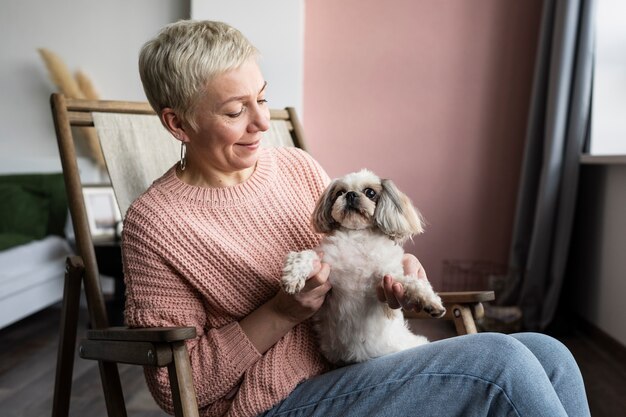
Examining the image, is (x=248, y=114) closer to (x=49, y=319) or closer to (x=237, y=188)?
(x=237, y=188)

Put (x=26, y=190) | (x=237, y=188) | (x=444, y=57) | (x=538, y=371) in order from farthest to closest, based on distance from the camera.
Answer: (x=26, y=190) → (x=444, y=57) → (x=237, y=188) → (x=538, y=371)

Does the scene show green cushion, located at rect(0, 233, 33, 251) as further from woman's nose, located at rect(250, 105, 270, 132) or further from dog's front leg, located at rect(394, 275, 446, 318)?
dog's front leg, located at rect(394, 275, 446, 318)

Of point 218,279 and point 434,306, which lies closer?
point 434,306

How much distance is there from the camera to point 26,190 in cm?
370

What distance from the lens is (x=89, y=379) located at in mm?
2727

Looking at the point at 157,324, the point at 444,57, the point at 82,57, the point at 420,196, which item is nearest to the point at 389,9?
the point at 444,57

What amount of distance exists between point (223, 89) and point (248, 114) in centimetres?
7

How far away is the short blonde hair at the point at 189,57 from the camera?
3.97ft

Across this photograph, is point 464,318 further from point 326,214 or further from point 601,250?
point 601,250

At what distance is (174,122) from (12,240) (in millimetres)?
2528

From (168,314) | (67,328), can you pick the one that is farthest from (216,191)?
(67,328)

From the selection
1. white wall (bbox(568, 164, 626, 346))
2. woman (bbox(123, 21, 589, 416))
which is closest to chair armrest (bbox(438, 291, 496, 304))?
woman (bbox(123, 21, 589, 416))

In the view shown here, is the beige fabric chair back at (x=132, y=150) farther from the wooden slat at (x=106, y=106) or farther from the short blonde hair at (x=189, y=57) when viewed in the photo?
the short blonde hair at (x=189, y=57)

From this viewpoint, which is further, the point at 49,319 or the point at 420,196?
the point at 49,319
